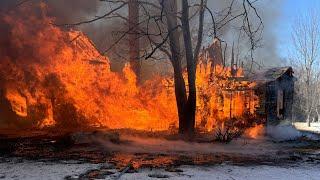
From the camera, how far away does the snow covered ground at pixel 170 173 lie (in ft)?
30.9

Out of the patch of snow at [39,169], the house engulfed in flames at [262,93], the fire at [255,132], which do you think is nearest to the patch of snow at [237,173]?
the patch of snow at [39,169]

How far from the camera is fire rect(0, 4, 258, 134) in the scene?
18203 mm

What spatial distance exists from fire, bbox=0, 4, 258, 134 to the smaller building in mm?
528

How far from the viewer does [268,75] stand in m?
23.1

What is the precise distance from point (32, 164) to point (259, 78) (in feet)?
49.9

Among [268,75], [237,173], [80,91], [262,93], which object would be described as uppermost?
[268,75]

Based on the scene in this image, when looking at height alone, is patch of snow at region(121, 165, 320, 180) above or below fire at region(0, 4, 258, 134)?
below

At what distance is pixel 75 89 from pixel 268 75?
35.2 feet

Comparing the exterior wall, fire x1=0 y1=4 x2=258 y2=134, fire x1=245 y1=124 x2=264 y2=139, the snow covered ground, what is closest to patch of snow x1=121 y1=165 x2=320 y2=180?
the snow covered ground

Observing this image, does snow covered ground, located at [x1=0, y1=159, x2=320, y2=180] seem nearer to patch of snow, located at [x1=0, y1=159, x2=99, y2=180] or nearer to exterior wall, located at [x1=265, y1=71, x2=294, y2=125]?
patch of snow, located at [x1=0, y1=159, x2=99, y2=180]

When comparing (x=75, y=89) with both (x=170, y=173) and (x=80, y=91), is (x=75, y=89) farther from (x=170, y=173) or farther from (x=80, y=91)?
(x=170, y=173)

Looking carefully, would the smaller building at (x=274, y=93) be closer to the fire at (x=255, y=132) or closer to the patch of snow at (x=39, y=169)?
the fire at (x=255, y=132)

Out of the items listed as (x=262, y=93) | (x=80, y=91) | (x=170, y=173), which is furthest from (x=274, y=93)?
(x=170, y=173)

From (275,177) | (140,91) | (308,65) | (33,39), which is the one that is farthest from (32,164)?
(308,65)
